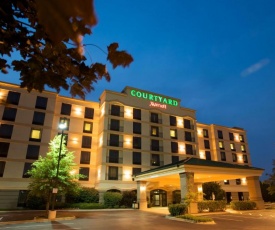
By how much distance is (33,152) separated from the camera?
117ft

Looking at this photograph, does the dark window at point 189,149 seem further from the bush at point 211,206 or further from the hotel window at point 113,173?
the bush at point 211,206

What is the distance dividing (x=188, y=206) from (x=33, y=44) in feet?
69.8

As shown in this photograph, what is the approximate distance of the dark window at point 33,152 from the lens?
116 feet

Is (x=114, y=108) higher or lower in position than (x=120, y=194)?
higher

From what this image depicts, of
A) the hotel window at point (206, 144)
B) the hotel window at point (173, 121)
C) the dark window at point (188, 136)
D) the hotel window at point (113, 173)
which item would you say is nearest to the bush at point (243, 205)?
the hotel window at point (113, 173)

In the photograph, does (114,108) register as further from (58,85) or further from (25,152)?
(58,85)

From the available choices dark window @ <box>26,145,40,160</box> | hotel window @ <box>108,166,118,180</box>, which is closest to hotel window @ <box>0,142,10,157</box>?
dark window @ <box>26,145,40,160</box>

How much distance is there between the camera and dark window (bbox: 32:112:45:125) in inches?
1472

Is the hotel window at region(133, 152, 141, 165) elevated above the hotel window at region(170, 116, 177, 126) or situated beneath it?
situated beneath

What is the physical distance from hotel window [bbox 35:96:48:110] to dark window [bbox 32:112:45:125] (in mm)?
1297

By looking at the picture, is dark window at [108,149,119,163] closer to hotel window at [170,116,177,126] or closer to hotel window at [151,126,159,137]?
hotel window at [151,126,159,137]

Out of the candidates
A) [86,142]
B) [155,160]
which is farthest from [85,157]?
[155,160]

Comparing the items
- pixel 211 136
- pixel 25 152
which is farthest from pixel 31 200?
pixel 211 136

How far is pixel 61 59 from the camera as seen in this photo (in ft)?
10.6
